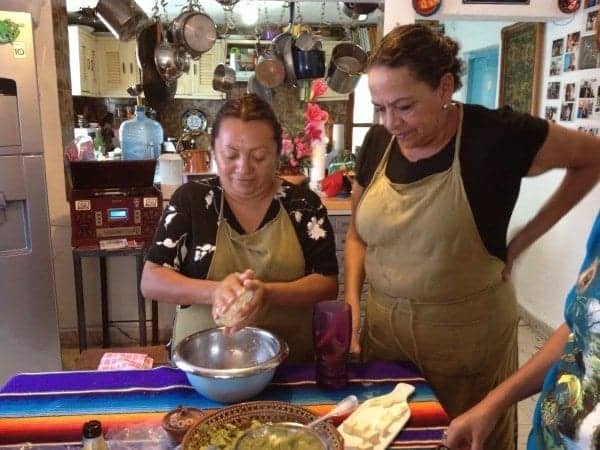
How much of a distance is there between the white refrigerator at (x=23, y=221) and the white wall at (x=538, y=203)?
1.82m

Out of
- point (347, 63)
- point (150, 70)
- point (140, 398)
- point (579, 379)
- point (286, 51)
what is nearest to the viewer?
point (579, 379)

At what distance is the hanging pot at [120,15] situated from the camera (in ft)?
9.72

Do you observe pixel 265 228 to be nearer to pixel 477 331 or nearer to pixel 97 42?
pixel 477 331

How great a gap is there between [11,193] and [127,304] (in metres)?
1.02

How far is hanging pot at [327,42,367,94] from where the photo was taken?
390 centimetres

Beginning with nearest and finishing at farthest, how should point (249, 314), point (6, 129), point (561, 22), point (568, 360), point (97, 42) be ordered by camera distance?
1. point (568, 360)
2. point (249, 314)
3. point (6, 129)
4. point (561, 22)
5. point (97, 42)

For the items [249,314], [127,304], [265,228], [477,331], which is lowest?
[127,304]

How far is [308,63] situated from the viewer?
397 cm

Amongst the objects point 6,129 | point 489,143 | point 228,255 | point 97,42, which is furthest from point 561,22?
point 97,42

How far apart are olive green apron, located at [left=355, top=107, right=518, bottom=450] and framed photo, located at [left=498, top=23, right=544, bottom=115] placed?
2577mm

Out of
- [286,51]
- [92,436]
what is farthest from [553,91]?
[92,436]

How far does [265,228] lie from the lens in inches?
55.4

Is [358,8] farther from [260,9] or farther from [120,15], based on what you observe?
[260,9]

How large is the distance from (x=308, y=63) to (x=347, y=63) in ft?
0.93
